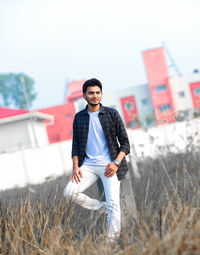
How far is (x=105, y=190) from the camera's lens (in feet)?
12.0

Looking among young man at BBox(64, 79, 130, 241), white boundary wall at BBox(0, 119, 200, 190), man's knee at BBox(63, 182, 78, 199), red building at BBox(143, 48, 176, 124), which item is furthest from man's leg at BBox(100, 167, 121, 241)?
red building at BBox(143, 48, 176, 124)

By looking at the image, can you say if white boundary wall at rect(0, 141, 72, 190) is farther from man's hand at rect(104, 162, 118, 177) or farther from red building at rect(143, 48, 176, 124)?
red building at rect(143, 48, 176, 124)

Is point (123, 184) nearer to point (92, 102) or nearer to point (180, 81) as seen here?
point (92, 102)

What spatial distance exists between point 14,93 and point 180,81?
29.0 metres

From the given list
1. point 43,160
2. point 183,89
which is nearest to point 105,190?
point 43,160

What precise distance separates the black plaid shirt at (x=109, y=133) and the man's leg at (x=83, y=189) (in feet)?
0.51

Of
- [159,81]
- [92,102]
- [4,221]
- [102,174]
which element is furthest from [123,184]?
[159,81]

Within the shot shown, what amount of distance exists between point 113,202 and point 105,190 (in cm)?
16

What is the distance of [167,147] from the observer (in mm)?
7738

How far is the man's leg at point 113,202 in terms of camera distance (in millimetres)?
3396

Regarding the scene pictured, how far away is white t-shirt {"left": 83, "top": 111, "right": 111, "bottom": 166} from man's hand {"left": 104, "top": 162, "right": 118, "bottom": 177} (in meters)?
0.09

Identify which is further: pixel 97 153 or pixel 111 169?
pixel 97 153

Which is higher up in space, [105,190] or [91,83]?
[91,83]

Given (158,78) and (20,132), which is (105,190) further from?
(158,78)
